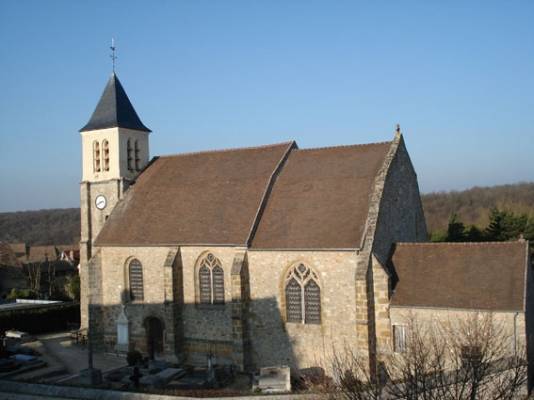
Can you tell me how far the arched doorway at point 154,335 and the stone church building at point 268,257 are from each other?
69mm

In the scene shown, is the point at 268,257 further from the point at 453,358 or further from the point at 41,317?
the point at 41,317

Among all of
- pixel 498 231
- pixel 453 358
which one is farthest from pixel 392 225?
pixel 498 231

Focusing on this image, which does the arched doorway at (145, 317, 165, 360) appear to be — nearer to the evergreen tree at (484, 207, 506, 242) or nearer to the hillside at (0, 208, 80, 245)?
the evergreen tree at (484, 207, 506, 242)

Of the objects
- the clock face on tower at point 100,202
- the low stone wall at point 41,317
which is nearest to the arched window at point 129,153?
the clock face on tower at point 100,202

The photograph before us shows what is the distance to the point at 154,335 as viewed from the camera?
27.0 m

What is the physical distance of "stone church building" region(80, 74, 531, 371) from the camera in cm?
2103

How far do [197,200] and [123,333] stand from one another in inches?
297

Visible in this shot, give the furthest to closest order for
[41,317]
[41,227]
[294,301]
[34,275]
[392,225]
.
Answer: [41,227] < [34,275] < [41,317] < [392,225] < [294,301]

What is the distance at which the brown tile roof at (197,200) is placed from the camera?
82.6 feet

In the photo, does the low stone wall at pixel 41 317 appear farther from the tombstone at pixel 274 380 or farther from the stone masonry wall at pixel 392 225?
the stone masonry wall at pixel 392 225

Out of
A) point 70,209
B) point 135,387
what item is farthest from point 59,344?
point 70,209

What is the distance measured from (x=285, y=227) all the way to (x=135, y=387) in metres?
8.81

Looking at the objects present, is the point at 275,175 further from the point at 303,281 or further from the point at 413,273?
the point at 413,273

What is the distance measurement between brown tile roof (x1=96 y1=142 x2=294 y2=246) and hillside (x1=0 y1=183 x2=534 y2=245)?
31.8 m
